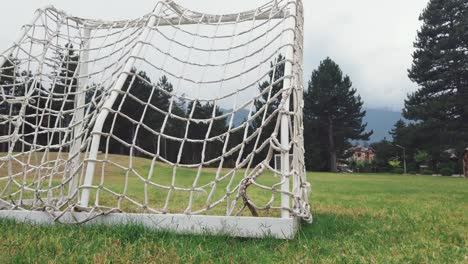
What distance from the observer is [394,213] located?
4.66m

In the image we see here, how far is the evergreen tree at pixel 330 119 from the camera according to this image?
4325cm

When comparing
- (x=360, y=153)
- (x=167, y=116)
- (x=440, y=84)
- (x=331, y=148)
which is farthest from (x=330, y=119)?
(x=167, y=116)

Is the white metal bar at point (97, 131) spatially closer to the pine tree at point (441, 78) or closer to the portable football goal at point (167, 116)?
the portable football goal at point (167, 116)

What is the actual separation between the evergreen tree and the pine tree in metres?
8.72

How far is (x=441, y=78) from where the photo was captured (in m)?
34.2

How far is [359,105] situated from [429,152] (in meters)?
11.1

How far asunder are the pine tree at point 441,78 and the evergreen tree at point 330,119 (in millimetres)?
8724

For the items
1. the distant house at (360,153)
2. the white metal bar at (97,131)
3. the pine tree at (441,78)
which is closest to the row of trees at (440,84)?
the pine tree at (441,78)

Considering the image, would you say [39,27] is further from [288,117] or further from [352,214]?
[352,214]

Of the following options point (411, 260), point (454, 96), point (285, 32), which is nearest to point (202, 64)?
point (285, 32)

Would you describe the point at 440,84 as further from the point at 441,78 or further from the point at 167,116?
the point at 167,116

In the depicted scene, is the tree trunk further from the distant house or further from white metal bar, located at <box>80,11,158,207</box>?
white metal bar, located at <box>80,11,158,207</box>

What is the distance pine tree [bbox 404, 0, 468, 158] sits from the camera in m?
32.8

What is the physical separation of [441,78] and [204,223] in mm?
35302
